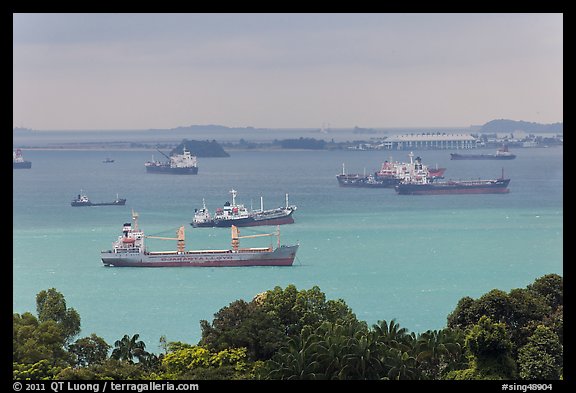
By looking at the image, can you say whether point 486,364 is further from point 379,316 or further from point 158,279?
point 158,279

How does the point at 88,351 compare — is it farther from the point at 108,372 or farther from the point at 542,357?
the point at 542,357

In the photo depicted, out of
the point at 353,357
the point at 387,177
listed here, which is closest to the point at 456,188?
the point at 387,177

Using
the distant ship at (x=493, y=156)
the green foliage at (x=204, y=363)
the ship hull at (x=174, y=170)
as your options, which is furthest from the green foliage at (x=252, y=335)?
the distant ship at (x=493, y=156)

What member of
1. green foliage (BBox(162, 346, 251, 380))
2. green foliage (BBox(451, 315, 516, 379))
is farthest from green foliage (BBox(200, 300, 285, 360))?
green foliage (BBox(451, 315, 516, 379))

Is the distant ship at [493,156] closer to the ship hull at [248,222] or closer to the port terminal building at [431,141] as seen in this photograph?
the port terminal building at [431,141]

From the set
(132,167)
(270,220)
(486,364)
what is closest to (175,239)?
(270,220)

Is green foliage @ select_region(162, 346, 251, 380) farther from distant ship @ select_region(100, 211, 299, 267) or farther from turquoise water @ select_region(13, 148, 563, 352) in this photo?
distant ship @ select_region(100, 211, 299, 267)
